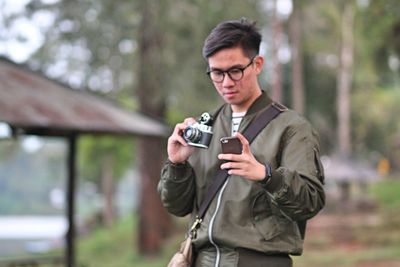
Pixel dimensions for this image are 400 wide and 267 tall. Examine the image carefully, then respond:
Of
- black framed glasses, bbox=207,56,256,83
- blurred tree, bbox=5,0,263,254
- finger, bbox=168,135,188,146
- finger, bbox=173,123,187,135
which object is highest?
blurred tree, bbox=5,0,263,254

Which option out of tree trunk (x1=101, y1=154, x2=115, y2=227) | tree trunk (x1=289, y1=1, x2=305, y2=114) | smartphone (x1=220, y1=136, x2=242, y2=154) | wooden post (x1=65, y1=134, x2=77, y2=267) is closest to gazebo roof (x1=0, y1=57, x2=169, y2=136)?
wooden post (x1=65, y1=134, x2=77, y2=267)

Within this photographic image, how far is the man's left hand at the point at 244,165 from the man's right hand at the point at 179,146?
0.26m

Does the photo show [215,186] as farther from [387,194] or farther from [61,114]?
[387,194]

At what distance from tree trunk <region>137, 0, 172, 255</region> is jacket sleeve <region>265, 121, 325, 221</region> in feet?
30.8

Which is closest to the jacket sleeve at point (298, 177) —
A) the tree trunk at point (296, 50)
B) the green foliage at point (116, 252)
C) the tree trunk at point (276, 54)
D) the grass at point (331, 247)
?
the grass at point (331, 247)

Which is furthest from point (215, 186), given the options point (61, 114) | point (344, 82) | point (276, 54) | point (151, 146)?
point (344, 82)

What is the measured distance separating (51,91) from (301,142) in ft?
20.4

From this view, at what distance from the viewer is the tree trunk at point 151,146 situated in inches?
484

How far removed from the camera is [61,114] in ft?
24.0

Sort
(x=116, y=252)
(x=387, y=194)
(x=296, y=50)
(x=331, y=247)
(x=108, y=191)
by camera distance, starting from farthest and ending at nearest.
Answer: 1. (x=108, y=191)
2. (x=387, y=194)
3. (x=296, y=50)
4. (x=116, y=252)
5. (x=331, y=247)

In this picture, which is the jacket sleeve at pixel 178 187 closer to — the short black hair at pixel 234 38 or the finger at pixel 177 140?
the finger at pixel 177 140

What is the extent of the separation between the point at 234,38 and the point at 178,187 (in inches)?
21.6

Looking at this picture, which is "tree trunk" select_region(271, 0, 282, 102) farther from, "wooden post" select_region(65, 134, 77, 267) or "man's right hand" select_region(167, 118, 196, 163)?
"man's right hand" select_region(167, 118, 196, 163)

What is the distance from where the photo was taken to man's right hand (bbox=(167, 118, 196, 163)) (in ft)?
7.40
